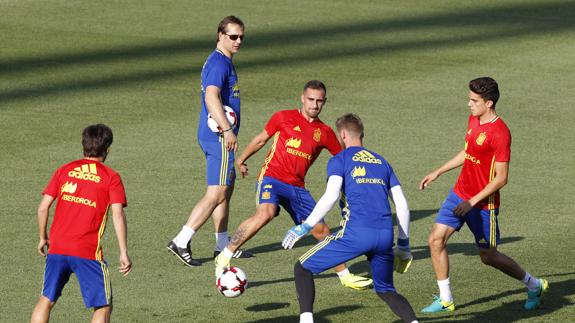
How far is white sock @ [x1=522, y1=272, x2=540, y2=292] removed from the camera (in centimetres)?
1079

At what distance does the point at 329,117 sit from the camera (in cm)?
1984

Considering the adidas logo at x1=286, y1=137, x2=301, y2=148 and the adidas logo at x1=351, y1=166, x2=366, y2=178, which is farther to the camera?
the adidas logo at x1=286, y1=137, x2=301, y2=148

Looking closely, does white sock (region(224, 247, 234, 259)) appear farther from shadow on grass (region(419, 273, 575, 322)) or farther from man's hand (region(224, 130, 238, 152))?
shadow on grass (region(419, 273, 575, 322))

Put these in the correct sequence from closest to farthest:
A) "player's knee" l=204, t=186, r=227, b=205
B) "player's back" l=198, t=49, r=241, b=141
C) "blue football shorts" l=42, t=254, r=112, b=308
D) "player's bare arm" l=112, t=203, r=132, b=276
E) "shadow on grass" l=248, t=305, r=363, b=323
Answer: "player's bare arm" l=112, t=203, r=132, b=276 < "blue football shorts" l=42, t=254, r=112, b=308 < "shadow on grass" l=248, t=305, r=363, b=323 < "player's back" l=198, t=49, r=241, b=141 < "player's knee" l=204, t=186, r=227, b=205

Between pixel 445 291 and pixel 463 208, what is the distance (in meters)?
0.79

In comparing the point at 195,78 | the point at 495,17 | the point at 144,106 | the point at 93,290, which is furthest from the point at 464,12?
the point at 93,290

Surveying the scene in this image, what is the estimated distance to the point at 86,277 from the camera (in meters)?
8.90

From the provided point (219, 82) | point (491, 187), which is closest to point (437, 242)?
point (491, 187)

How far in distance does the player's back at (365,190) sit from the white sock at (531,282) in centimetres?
199

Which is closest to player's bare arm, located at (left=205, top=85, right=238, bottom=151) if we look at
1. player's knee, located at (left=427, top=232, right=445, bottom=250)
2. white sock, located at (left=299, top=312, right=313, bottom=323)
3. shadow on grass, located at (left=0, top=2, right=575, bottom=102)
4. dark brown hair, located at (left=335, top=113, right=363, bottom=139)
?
player's knee, located at (left=427, top=232, right=445, bottom=250)

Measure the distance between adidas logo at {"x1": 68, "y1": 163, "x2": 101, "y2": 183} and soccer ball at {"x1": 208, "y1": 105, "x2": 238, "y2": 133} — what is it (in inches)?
141

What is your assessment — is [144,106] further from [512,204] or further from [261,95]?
[512,204]

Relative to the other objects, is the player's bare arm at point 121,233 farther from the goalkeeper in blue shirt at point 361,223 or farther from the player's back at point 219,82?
the player's back at point 219,82

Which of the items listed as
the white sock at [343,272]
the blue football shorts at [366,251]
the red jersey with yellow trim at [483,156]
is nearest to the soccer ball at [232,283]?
the white sock at [343,272]
